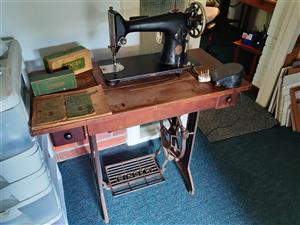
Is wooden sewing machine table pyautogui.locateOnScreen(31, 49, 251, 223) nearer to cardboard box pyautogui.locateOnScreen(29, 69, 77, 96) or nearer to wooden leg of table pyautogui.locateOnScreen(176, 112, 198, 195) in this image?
cardboard box pyautogui.locateOnScreen(29, 69, 77, 96)

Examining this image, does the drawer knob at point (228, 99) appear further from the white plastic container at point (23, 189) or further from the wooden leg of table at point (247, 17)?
the wooden leg of table at point (247, 17)

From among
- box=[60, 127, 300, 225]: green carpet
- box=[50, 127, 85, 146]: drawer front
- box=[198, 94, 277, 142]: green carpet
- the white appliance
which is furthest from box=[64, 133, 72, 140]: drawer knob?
box=[198, 94, 277, 142]: green carpet

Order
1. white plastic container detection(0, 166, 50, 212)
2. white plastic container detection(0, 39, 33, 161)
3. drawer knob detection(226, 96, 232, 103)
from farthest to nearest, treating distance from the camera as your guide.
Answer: drawer knob detection(226, 96, 232, 103)
white plastic container detection(0, 166, 50, 212)
white plastic container detection(0, 39, 33, 161)

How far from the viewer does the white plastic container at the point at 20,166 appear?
0.89 meters

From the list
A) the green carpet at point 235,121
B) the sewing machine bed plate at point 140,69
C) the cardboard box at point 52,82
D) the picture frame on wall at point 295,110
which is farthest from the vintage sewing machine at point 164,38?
the picture frame on wall at point 295,110

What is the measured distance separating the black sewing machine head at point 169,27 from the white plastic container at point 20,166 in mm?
553

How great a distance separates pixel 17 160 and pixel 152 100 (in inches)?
22.1

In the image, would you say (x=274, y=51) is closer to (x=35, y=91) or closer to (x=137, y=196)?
(x=137, y=196)

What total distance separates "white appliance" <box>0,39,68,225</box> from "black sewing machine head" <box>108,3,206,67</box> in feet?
1.41

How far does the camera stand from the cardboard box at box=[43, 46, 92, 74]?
1.09 m

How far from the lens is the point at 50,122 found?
901 mm

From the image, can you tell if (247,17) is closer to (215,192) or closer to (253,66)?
(253,66)

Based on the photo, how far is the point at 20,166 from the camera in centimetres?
92

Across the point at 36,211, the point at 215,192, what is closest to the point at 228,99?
the point at 215,192
